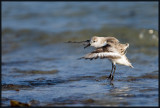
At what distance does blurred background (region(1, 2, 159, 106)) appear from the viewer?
5.91 meters

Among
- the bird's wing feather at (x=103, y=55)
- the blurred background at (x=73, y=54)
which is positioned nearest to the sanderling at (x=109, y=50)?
the bird's wing feather at (x=103, y=55)

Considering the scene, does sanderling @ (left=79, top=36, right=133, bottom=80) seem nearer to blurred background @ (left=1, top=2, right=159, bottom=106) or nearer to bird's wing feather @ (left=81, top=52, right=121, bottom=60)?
bird's wing feather @ (left=81, top=52, right=121, bottom=60)

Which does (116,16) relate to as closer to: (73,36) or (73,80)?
(73,36)

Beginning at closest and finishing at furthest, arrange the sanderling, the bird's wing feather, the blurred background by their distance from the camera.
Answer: the blurred background, the bird's wing feather, the sanderling

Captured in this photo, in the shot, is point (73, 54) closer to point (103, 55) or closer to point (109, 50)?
point (109, 50)

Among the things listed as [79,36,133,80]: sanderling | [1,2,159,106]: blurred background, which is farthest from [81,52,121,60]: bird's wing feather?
[1,2,159,106]: blurred background

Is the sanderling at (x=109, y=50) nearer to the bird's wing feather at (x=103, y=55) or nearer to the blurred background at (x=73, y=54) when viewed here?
the bird's wing feather at (x=103, y=55)

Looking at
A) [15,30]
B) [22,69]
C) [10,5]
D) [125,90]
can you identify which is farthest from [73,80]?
[10,5]

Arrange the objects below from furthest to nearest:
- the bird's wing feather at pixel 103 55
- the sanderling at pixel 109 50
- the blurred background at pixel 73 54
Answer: the sanderling at pixel 109 50
the bird's wing feather at pixel 103 55
the blurred background at pixel 73 54

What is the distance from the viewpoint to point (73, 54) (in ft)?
32.7

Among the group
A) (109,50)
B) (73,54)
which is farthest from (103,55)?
(73,54)

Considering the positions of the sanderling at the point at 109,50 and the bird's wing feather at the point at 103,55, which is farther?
the sanderling at the point at 109,50

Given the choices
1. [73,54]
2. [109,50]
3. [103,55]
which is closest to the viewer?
[103,55]

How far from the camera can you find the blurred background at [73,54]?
19.4ft
